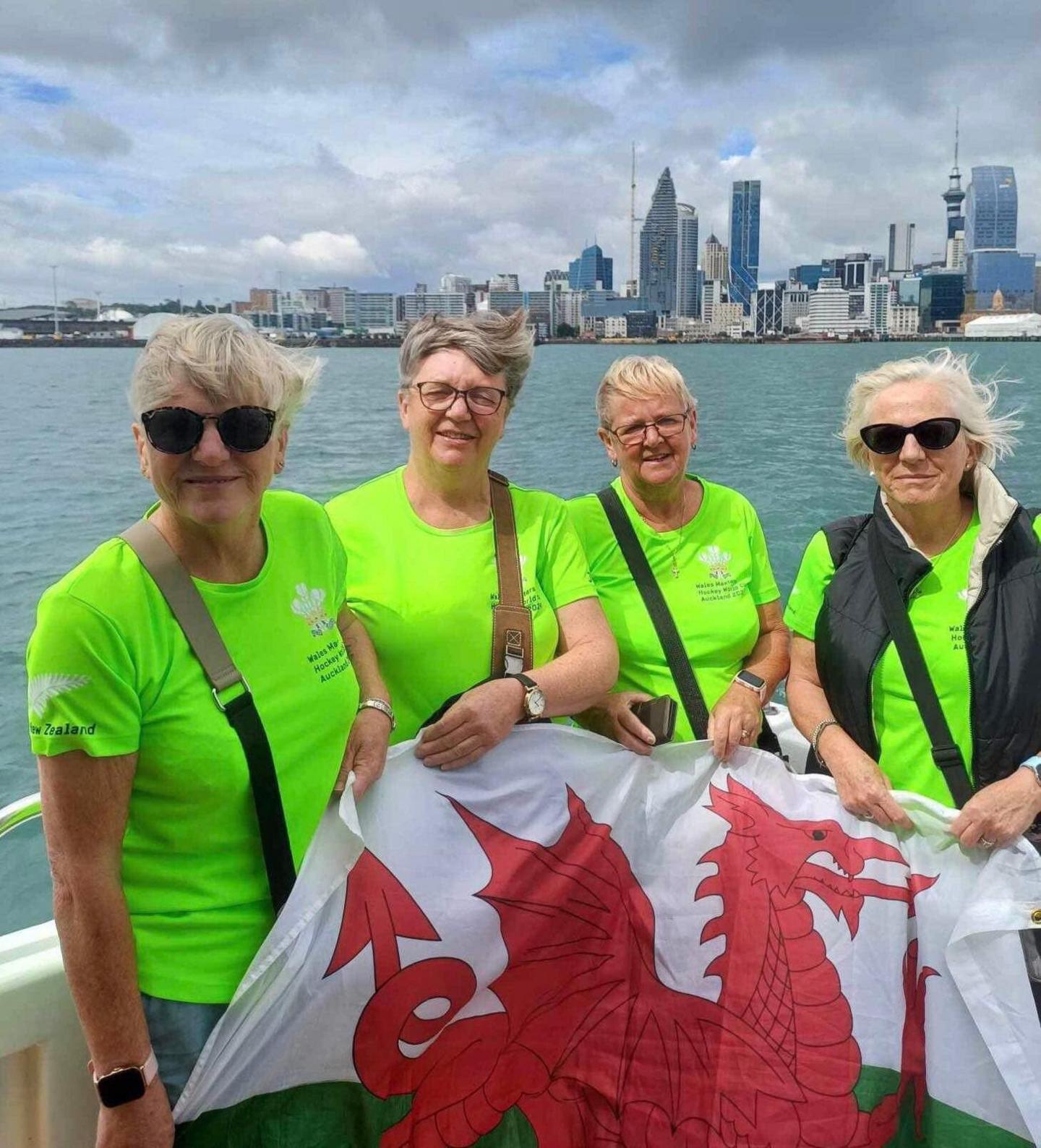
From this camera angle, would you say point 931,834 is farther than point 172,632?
Yes

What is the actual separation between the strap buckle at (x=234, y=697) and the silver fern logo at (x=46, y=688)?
0.24 m

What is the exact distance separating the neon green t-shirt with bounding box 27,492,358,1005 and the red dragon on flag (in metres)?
0.25

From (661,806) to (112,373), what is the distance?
7623 cm

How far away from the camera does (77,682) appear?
158 centimetres

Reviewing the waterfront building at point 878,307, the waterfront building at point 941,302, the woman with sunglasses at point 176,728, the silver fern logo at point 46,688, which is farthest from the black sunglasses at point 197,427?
the waterfront building at point 941,302

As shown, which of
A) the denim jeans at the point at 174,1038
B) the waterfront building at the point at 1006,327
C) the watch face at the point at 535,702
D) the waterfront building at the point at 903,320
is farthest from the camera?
the waterfront building at the point at 903,320

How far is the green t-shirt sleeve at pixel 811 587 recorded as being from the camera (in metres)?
2.89

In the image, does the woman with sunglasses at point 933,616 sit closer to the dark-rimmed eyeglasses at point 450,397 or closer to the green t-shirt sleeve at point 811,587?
the green t-shirt sleeve at point 811,587

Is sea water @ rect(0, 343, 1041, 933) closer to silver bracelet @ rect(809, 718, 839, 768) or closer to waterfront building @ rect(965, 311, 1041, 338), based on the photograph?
silver bracelet @ rect(809, 718, 839, 768)

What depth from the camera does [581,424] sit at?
28156mm

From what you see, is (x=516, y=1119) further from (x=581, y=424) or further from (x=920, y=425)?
(x=581, y=424)

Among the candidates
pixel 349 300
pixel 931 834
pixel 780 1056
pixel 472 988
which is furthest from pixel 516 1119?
pixel 349 300

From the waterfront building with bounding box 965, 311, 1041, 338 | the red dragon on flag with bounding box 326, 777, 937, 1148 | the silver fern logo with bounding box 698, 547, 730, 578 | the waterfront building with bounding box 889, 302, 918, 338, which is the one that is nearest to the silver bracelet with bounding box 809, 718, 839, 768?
the red dragon on flag with bounding box 326, 777, 937, 1148

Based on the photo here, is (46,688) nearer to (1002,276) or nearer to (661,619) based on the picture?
(661,619)
